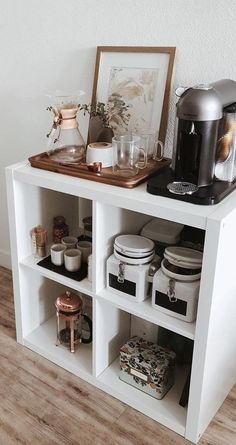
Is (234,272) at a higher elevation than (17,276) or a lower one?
higher

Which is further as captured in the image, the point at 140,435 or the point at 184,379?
the point at 184,379

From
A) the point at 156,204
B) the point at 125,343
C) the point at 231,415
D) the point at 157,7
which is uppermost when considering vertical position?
the point at 157,7

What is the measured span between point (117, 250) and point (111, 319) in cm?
32

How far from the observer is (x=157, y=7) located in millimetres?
1451

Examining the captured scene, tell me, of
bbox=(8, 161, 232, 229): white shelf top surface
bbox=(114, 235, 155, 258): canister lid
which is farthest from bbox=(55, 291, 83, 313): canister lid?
bbox=(8, 161, 232, 229): white shelf top surface

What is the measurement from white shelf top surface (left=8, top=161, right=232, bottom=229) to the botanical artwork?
0.33 meters

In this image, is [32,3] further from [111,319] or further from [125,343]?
[125,343]

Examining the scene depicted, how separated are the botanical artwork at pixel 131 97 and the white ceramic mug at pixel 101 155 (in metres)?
0.20

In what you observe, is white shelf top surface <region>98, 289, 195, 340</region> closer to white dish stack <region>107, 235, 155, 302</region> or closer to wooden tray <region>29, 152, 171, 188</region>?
white dish stack <region>107, 235, 155, 302</region>

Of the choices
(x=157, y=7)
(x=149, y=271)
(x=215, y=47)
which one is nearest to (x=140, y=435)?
(x=149, y=271)

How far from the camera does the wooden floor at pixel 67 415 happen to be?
1.38m

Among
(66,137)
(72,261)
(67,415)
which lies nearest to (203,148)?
(66,137)

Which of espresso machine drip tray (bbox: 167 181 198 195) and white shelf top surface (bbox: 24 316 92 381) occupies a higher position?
espresso machine drip tray (bbox: 167 181 198 195)

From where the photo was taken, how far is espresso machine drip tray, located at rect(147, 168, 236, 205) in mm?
1180
